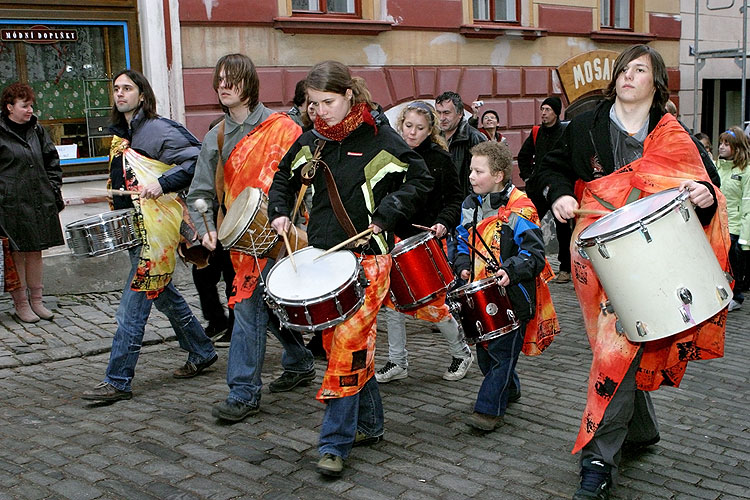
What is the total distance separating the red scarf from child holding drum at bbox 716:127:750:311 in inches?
225

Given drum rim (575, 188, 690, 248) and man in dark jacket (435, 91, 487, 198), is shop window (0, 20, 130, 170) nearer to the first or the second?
man in dark jacket (435, 91, 487, 198)

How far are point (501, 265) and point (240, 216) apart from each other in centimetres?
134

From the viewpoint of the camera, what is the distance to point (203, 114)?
31.4 feet

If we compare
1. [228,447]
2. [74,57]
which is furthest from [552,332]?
[74,57]

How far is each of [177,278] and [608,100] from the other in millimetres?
5922

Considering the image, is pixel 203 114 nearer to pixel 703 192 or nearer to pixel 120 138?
pixel 120 138

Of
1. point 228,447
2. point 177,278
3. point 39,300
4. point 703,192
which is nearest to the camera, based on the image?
point 703,192

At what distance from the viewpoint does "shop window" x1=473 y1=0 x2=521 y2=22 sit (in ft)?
42.1

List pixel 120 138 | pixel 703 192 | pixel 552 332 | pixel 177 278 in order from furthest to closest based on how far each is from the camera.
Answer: pixel 177 278 → pixel 120 138 → pixel 552 332 → pixel 703 192

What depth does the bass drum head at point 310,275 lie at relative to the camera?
3.84 m

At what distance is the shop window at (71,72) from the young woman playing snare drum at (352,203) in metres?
5.47

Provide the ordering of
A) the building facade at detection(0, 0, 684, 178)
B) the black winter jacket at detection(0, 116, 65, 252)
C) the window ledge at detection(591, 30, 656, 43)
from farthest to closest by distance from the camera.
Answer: the window ledge at detection(591, 30, 656, 43) → the building facade at detection(0, 0, 684, 178) → the black winter jacket at detection(0, 116, 65, 252)

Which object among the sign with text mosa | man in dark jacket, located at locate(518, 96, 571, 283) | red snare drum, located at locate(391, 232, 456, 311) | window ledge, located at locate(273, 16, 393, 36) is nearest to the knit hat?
man in dark jacket, located at locate(518, 96, 571, 283)

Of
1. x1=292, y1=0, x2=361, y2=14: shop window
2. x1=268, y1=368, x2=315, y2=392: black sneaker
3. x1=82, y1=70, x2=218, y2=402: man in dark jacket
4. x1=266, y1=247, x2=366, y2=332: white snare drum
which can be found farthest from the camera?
x1=292, y1=0, x2=361, y2=14: shop window
